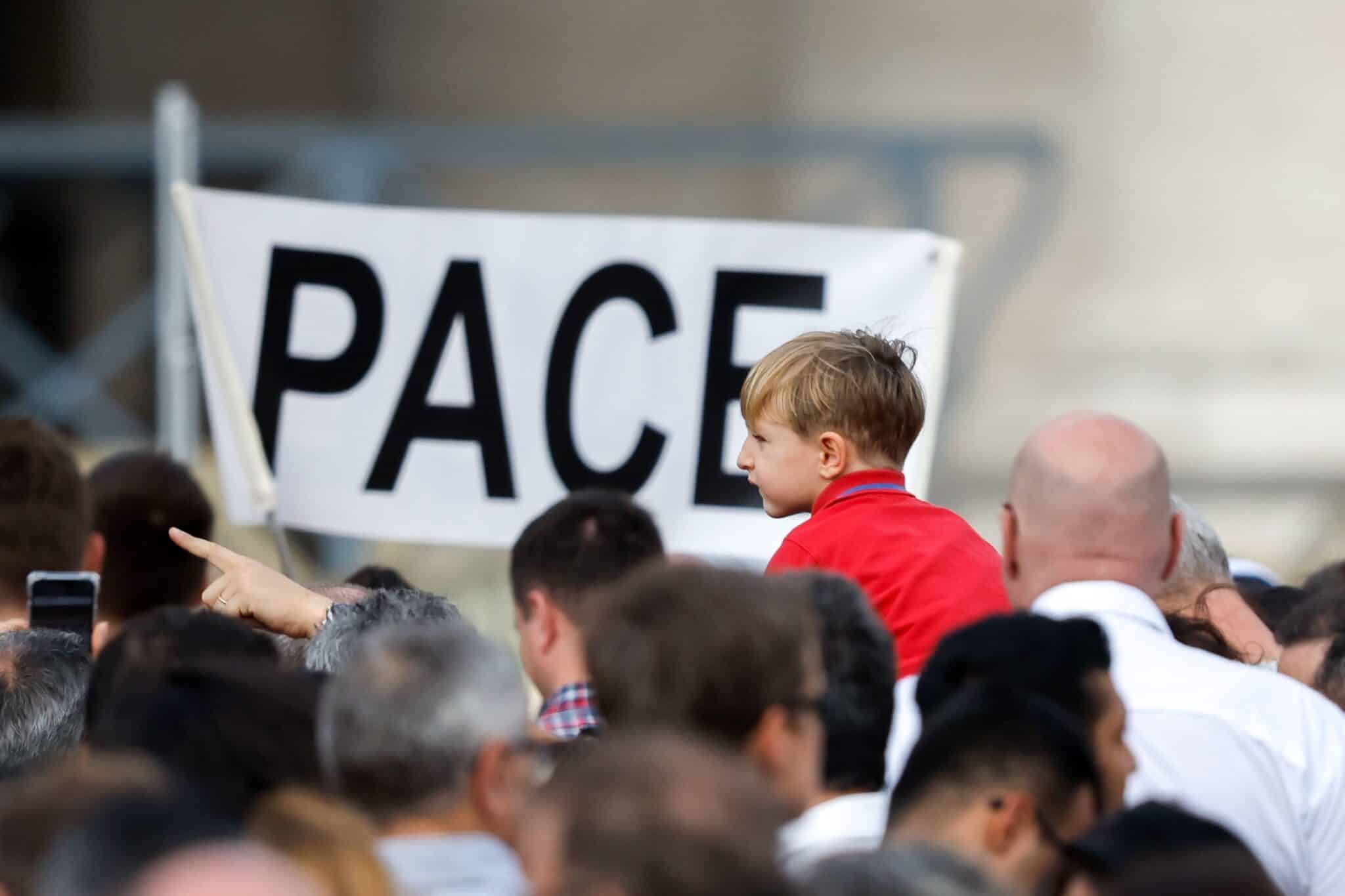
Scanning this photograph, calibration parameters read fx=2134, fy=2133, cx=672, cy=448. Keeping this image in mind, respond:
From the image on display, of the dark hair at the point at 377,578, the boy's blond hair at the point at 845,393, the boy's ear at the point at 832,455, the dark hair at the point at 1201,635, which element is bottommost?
the dark hair at the point at 377,578

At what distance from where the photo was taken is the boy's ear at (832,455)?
3.15 meters

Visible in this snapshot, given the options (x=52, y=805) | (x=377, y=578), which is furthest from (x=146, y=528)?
(x=52, y=805)

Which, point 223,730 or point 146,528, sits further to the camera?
point 146,528

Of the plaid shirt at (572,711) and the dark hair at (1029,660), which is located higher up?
the dark hair at (1029,660)

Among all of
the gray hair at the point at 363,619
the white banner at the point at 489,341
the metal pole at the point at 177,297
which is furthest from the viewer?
the metal pole at the point at 177,297

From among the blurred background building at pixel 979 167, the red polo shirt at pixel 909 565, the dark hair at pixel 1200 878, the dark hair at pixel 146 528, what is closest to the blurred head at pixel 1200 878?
the dark hair at pixel 1200 878

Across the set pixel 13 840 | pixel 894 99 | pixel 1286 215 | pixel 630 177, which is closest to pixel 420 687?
pixel 13 840

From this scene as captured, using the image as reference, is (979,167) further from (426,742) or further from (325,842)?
(325,842)

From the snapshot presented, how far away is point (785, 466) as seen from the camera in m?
3.17

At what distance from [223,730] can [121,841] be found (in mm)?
609

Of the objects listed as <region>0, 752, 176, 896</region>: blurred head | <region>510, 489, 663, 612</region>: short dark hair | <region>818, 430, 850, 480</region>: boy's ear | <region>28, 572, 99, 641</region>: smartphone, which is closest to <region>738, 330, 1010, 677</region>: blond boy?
<region>818, 430, 850, 480</region>: boy's ear

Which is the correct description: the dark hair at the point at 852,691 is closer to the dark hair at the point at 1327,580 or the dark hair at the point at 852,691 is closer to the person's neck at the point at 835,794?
the person's neck at the point at 835,794

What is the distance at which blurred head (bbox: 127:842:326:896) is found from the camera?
154 cm

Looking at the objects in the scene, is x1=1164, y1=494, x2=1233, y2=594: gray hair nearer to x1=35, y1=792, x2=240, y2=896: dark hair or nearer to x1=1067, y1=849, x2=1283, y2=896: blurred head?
x1=1067, y1=849, x2=1283, y2=896: blurred head
